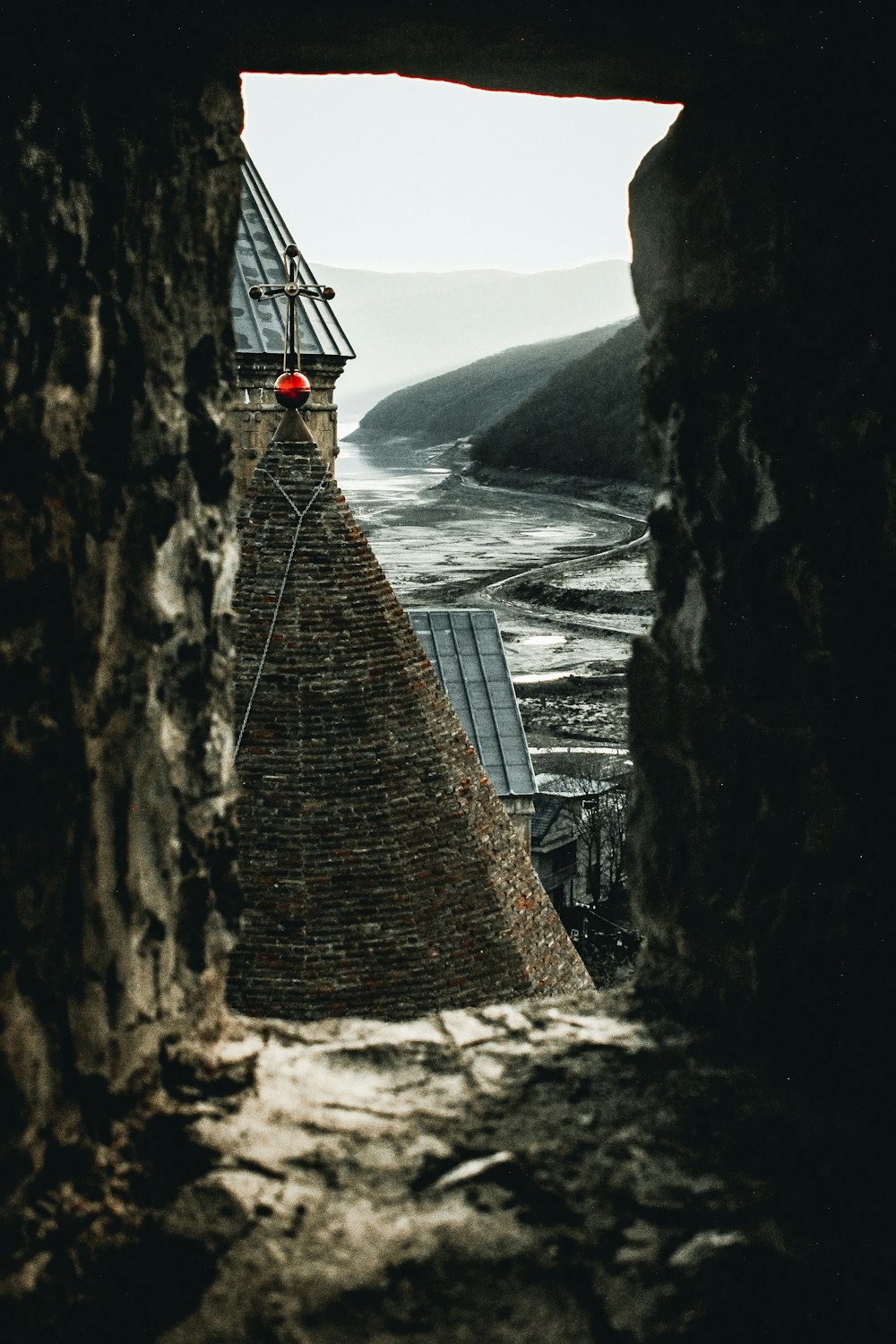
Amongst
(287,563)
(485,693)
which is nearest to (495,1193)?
(287,563)

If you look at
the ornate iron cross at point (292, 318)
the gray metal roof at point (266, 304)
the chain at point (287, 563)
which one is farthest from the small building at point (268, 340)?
the chain at point (287, 563)

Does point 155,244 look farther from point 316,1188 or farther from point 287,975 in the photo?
point 287,975

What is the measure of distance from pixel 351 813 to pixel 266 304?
7.49m

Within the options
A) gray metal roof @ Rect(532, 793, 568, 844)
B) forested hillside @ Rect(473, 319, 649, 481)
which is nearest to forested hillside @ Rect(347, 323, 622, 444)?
forested hillside @ Rect(473, 319, 649, 481)

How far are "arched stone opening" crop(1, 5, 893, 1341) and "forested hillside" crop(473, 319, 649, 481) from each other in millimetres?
42654

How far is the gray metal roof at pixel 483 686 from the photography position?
1170 cm

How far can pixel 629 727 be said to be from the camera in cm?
223

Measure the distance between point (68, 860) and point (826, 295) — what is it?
50.2 inches

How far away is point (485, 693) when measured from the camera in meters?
12.1

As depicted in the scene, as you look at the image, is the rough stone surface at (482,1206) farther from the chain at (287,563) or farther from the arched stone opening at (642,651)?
the chain at (287,563)

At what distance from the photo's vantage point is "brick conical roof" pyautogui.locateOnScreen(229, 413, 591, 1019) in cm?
670

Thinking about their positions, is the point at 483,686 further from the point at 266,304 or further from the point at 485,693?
the point at 266,304

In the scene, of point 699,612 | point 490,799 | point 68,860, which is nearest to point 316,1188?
point 68,860

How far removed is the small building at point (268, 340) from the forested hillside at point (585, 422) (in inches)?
1221
